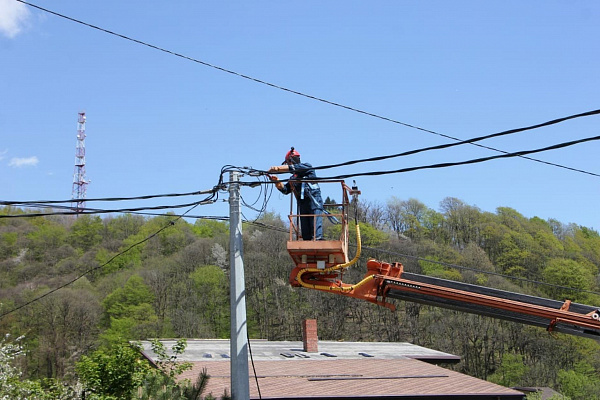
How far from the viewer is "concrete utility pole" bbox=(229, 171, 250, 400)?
8594 millimetres

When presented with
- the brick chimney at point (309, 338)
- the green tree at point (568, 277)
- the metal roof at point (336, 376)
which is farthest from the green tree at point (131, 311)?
the green tree at point (568, 277)

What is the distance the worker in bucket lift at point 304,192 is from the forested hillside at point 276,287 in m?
39.4

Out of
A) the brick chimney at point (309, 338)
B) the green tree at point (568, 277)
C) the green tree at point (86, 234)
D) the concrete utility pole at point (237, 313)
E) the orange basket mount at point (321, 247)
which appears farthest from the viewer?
the green tree at point (86, 234)

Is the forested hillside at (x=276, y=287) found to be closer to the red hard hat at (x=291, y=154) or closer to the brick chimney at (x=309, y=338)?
the brick chimney at (x=309, y=338)

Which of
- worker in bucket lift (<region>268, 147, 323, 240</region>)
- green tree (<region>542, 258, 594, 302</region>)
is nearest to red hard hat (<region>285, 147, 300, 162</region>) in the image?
worker in bucket lift (<region>268, 147, 323, 240</region>)

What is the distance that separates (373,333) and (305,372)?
45.6 m

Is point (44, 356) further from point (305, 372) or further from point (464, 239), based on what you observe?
point (464, 239)

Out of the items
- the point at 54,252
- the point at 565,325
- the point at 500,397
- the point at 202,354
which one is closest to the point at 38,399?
the point at 202,354

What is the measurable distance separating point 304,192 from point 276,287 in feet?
190

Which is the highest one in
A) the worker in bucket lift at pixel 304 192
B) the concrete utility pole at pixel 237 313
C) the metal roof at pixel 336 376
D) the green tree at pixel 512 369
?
the worker in bucket lift at pixel 304 192

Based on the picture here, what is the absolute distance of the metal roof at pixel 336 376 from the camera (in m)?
17.5

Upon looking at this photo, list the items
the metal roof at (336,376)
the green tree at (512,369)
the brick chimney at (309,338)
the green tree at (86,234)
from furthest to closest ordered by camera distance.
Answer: the green tree at (86,234) → the green tree at (512,369) → the brick chimney at (309,338) → the metal roof at (336,376)

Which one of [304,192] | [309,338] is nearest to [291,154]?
[304,192]

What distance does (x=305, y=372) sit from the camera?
1969 centimetres
